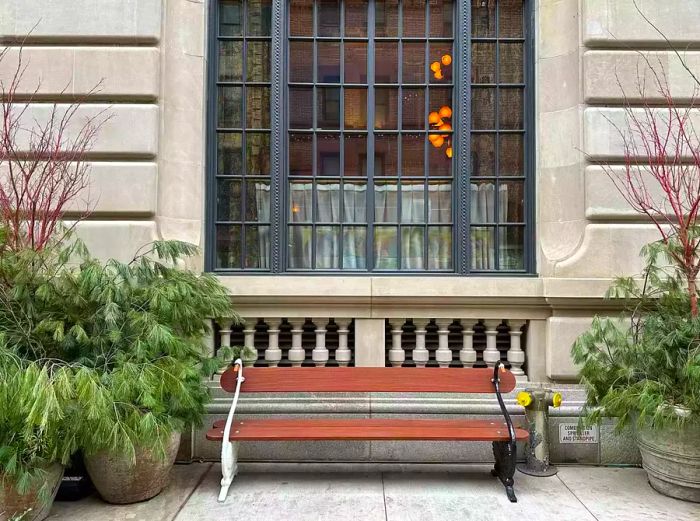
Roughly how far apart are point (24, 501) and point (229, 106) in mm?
4271

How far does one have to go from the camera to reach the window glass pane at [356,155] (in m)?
5.77

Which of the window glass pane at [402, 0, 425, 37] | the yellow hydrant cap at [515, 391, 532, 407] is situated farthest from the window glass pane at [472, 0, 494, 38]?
the yellow hydrant cap at [515, 391, 532, 407]

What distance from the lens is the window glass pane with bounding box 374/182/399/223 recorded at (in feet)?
18.9

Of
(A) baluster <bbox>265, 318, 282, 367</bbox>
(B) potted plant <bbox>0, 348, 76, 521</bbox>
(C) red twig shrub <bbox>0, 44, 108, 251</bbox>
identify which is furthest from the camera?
(A) baluster <bbox>265, 318, 282, 367</bbox>

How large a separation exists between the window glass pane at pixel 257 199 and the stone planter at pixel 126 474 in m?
2.59

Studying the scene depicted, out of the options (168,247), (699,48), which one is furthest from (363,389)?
(699,48)

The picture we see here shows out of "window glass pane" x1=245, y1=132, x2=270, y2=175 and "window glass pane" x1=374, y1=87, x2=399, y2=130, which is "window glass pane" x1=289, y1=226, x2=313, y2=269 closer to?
"window glass pane" x1=245, y1=132, x2=270, y2=175

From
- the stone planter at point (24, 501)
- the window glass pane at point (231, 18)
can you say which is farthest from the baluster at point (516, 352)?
the window glass pane at point (231, 18)

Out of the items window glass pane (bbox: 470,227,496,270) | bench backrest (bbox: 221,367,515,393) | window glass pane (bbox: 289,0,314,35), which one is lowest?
bench backrest (bbox: 221,367,515,393)

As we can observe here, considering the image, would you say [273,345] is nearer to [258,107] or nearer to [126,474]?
[126,474]

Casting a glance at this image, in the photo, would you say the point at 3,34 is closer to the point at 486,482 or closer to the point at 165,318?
the point at 165,318

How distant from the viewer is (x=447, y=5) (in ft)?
19.1

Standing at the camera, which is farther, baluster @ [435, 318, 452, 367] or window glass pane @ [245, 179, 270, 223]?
window glass pane @ [245, 179, 270, 223]

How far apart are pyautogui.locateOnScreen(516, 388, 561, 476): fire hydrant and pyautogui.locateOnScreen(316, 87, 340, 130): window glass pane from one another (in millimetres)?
3570
